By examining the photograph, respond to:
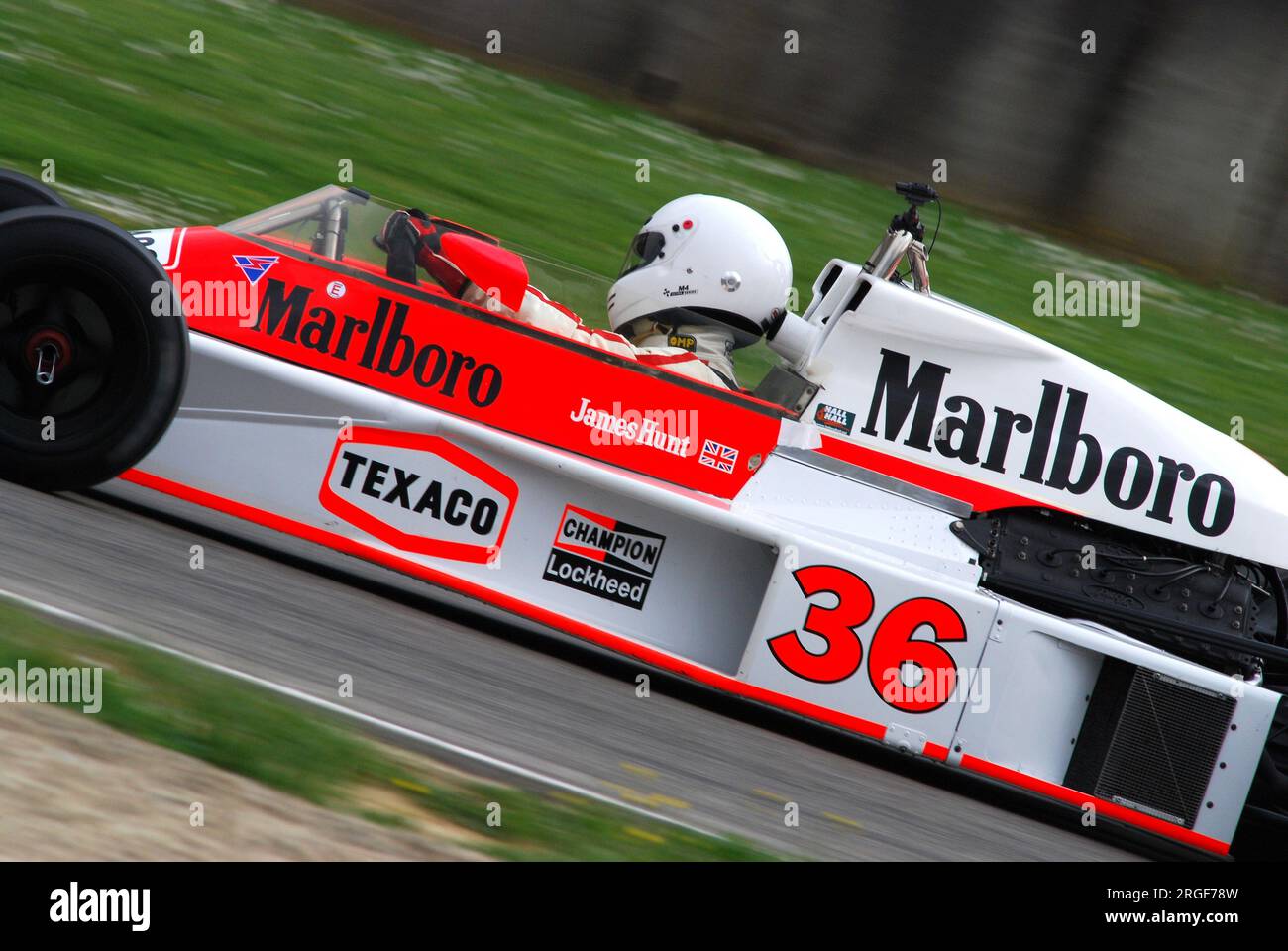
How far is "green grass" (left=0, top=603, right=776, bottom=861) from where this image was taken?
3.54 metres

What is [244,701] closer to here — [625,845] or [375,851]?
[375,851]

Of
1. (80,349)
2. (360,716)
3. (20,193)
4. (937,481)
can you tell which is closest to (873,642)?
(937,481)

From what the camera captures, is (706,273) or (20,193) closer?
(20,193)

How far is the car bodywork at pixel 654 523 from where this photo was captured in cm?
538

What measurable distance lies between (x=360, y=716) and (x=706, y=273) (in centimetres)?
268

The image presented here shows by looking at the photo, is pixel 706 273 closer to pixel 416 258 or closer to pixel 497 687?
pixel 416 258

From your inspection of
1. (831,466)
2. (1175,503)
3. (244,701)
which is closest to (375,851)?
(244,701)

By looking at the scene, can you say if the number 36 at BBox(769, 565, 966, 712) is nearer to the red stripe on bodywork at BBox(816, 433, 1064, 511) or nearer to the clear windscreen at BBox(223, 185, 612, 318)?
the red stripe on bodywork at BBox(816, 433, 1064, 511)

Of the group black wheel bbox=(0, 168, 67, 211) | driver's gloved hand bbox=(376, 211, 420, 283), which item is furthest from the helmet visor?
black wheel bbox=(0, 168, 67, 211)

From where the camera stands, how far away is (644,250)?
20.6 ft

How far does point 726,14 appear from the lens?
54.9 feet

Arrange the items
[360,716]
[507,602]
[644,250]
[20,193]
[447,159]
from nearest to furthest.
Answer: [360,716], [507,602], [20,193], [644,250], [447,159]

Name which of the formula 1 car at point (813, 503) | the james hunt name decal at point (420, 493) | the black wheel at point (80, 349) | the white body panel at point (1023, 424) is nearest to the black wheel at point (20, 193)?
the formula 1 car at point (813, 503)

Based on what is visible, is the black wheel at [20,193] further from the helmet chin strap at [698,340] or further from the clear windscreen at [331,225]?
the helmet chin strap at [698,340]
